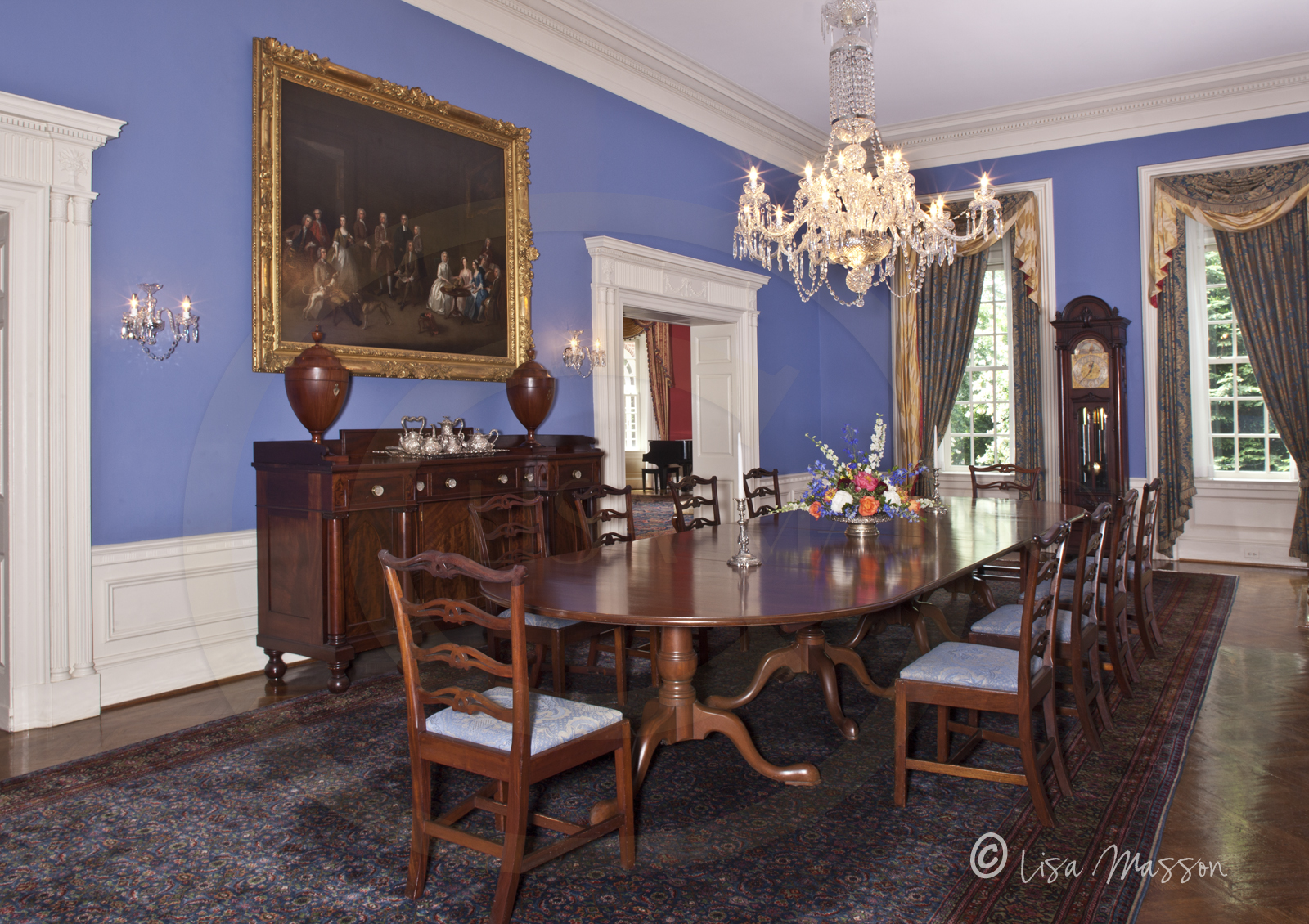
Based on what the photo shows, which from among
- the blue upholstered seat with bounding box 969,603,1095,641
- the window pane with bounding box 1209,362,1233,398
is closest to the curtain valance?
the window pane with bounding box 1209,362,1233,398

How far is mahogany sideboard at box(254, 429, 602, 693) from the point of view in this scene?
4.08 metres

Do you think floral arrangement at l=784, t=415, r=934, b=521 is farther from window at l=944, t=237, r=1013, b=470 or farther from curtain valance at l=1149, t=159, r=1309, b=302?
window at l=944, t=237, r=1013, b=470

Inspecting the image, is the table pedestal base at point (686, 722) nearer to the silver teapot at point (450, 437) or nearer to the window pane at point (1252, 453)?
the silver teapot at point (450, 437)

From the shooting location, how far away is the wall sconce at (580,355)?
243 inches

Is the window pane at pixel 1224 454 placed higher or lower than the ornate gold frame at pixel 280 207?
lower

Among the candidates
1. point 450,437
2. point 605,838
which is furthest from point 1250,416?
point 605,838

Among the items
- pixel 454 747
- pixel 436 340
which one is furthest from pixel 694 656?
pixel 436 340

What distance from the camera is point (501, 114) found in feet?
18.7

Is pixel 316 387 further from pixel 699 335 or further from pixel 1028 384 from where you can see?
pixel 1028 384

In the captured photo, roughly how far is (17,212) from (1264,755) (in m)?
5.25

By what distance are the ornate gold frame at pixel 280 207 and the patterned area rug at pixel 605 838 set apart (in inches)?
75.8

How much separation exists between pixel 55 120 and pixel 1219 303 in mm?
8535

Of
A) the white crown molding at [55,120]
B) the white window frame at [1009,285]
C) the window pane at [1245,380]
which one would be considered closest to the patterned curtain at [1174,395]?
the window pane at [1245,380]

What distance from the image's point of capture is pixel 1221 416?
315 inches
